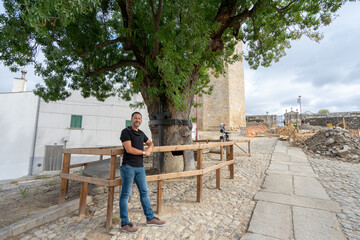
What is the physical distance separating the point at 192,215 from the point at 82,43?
4.72 m

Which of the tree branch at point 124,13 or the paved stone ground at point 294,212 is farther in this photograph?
the tree branch at point 124,13

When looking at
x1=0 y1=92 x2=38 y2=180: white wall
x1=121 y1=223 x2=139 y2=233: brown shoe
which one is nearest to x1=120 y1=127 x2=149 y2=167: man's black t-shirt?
x1=121 y1=223 x2=139 y2=233: brown shoe

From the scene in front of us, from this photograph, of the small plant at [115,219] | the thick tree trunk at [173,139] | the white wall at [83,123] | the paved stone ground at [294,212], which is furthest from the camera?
the white wall at [83,123]

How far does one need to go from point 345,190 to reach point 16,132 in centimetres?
1786

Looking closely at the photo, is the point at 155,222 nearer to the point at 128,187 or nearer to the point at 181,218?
the point at 181,218

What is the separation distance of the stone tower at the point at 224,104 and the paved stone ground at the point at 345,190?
59.7ft

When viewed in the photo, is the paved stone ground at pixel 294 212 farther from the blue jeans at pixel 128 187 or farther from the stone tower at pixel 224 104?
the stone tower at pixel 224 104

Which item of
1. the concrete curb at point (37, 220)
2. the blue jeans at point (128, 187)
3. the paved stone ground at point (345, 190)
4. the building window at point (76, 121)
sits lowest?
the concrete curb at point (37, 220)

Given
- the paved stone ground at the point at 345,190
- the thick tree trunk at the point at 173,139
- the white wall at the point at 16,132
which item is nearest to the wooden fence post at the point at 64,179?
the thick tree trunk at the point at 173,139

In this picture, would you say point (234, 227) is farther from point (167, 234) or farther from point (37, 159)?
point (37, 159)

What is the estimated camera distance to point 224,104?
2477 cm

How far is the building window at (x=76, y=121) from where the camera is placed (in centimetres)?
1394

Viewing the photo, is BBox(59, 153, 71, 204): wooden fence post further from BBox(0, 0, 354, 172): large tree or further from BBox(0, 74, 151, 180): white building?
BBox(0, 74, 151, 180): white building

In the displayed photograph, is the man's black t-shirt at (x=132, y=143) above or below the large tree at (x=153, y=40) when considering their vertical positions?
below
